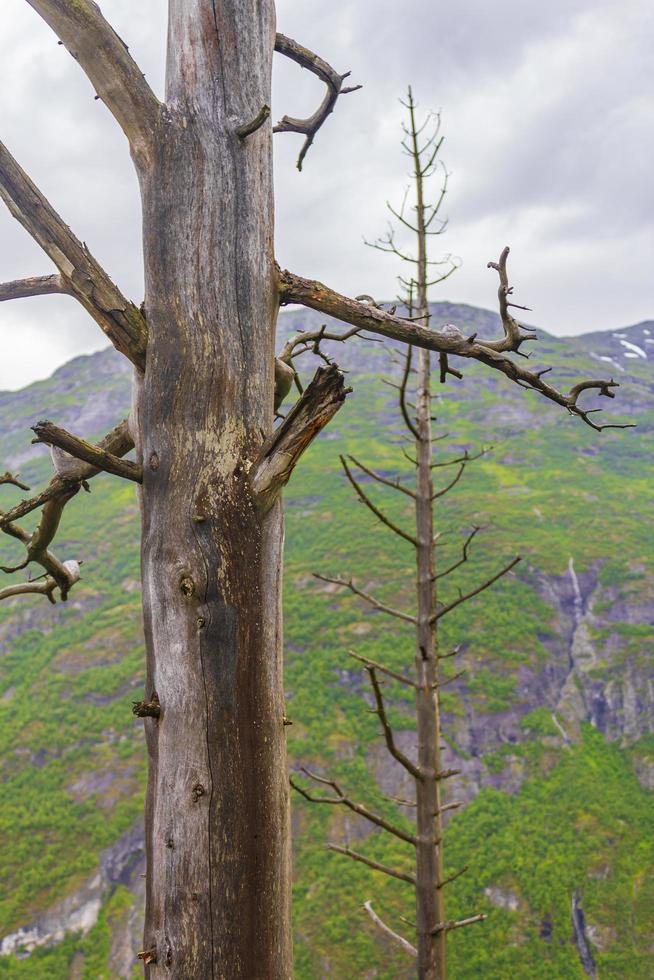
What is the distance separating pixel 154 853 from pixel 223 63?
3125mm

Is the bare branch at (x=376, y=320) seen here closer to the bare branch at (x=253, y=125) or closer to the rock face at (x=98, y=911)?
the bare branch at (x=253, y=125)

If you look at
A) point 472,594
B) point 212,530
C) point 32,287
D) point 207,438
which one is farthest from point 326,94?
point 472,594

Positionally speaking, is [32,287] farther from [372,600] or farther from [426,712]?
[426,712]

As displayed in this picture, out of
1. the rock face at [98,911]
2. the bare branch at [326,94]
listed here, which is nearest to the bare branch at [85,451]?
the bare branch at [326,94]

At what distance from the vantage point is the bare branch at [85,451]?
2.58 meters

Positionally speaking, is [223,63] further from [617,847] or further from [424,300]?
[617,847]

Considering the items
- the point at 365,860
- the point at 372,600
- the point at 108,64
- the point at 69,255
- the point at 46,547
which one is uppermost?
the point at 108,64

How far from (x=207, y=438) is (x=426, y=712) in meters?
5.88

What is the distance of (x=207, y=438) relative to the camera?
2.70 metres

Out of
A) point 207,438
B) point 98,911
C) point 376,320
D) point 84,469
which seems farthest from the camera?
point 98,911

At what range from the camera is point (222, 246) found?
9.48 feet

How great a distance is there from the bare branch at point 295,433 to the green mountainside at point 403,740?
23.1 m

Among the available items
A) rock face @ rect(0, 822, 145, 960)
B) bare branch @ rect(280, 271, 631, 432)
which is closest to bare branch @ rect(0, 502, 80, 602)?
bare branch @ rect(280, 271, 631, 432)

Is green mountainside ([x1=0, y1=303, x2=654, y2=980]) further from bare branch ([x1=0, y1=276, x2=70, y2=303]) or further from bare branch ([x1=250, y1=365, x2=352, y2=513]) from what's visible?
bare branch ([x1=250, y1=365, x2=352, y2=513])
